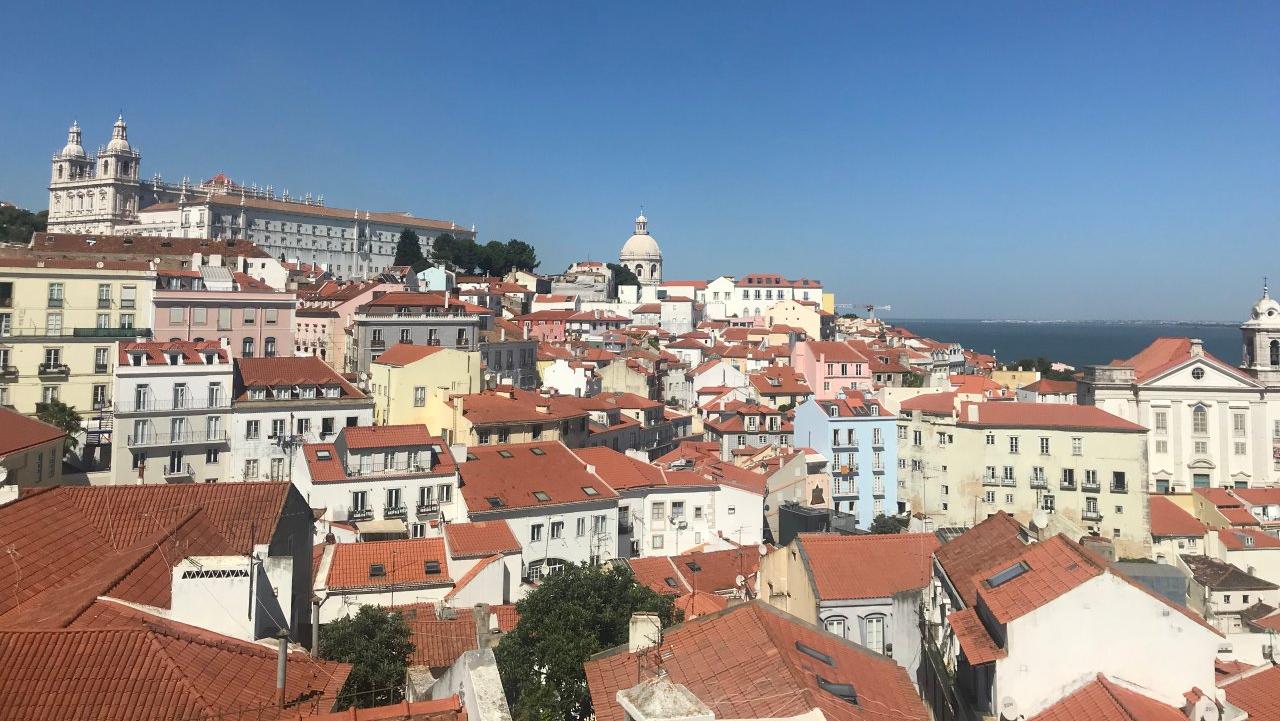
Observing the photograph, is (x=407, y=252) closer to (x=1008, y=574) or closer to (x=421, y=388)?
(x=421, y=388)

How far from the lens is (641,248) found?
512 ft

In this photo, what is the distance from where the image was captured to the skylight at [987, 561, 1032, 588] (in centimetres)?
1347

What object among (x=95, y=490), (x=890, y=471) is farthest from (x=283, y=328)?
(x=95, y=490)

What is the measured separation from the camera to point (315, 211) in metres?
128

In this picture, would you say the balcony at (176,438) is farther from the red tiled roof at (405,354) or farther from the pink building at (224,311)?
the pink building at (224,311)

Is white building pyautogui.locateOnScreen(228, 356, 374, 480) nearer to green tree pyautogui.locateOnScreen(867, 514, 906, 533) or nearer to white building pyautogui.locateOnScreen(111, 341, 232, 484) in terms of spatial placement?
white building pyautogui.locateOnScreen(111, 341, 232, 484)

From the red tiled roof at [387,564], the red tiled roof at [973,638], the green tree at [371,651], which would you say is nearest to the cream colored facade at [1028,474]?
the red tiled roof at [387,564]

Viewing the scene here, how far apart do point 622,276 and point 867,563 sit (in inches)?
4846

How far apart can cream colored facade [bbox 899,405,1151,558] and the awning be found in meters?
26.5

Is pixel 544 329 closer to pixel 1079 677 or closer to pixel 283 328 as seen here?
pixel 283 328

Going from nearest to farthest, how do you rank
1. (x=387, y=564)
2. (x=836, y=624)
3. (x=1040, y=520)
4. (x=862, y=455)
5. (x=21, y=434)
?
1. (x=836, y=624)
2. (x=1040, y=520)
3. (x=387, y=564)
4. (x=21, y=434)
5. (x=862, y=455)

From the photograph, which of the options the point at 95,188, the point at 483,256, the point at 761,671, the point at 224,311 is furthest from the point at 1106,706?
the point at 95,188

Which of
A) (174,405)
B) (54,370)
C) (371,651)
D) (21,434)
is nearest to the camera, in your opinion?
(371,651)

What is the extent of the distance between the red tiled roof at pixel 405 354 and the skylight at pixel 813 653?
3190cm
